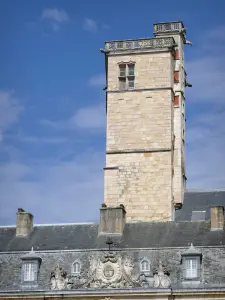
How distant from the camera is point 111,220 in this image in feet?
157

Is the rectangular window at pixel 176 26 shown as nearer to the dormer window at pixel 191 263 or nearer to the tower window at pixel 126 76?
the tower window at pixel 126 76

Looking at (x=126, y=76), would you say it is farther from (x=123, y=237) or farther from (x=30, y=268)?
(x=30, y=268)

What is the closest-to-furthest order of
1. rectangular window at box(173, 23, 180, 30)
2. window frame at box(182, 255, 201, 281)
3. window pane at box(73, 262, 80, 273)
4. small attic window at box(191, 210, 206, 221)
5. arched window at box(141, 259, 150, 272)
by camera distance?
1. window frame at box(182, 255, 201, 281)
2. arched window at box(141, 259, 150, 272)
3. window pane at box(73, 262, 80, 273)
4. small attic window at box(191, 210, 206, 221)
5. rectangular window at box(173, 23, 180, 30)

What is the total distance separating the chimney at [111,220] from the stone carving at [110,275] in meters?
3.02

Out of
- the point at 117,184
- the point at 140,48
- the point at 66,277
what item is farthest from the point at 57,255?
the point at 140,48

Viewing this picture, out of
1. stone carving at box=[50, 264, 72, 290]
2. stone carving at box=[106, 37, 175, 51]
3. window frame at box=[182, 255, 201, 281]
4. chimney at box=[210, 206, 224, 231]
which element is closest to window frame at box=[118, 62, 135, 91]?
stone carving at box=[106, 37, 175, 51]

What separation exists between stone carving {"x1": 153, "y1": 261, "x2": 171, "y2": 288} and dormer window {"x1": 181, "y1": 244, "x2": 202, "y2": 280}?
0.95 metres

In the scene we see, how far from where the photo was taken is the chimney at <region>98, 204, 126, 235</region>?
47.7m

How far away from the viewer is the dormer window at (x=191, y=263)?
145ft

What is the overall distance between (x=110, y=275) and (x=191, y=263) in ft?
12.6

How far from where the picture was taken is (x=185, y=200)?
181 feet

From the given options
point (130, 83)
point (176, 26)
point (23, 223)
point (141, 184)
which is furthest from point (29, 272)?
point (176, 26)

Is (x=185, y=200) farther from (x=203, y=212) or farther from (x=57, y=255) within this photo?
(x=57, y=255)

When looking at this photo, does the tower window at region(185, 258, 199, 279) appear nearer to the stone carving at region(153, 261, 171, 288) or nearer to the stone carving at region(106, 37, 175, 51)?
the stone carving at region(153, 261, 171, 288)
